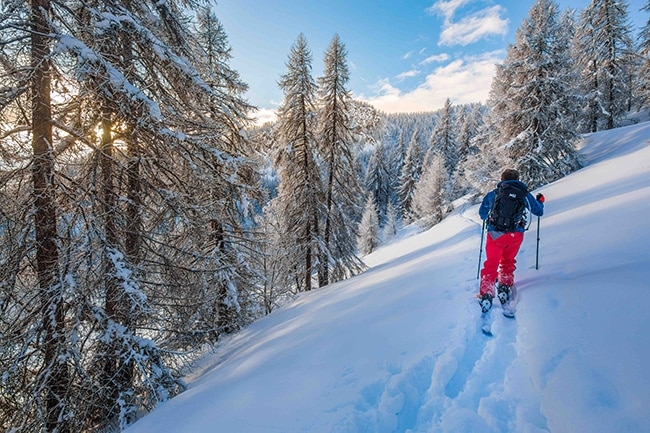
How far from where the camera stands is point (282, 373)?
11.1 feet

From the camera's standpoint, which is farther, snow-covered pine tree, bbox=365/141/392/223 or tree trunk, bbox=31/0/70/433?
snow-covered pine tree, bbox=365/141/392/223

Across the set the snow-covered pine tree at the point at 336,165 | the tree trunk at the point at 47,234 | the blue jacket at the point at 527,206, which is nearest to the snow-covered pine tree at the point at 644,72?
the snow-covered pine tree at the point at 336,165

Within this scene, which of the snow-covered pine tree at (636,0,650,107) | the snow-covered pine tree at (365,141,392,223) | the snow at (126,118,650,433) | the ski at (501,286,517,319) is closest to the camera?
the snow at (126,118,650,433)

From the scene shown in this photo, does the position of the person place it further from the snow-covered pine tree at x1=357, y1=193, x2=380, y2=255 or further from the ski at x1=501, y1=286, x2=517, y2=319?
the snow-covered pine tree at x1=357, y1=193, x2=380, y2=255

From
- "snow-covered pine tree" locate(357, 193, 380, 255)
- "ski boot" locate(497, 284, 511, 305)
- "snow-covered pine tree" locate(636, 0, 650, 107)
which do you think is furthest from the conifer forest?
"snow-covered pine tree" locate(357, 193, 380, 255)

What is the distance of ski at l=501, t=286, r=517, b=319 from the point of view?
3.60 metres

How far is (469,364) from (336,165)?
12.4 meters

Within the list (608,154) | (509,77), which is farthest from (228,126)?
(608,154)

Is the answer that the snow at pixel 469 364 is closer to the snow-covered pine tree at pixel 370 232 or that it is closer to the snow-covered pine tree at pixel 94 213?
the snow-covered pine tree at pixel 94 213

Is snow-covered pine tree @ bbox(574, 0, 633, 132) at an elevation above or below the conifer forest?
above

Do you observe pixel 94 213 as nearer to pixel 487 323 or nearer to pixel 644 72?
pixel 487 323

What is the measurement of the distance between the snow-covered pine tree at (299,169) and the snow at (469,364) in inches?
361

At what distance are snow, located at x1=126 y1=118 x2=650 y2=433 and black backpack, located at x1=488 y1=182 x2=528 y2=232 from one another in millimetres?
824

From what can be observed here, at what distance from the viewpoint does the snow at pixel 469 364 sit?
2.29 meters
